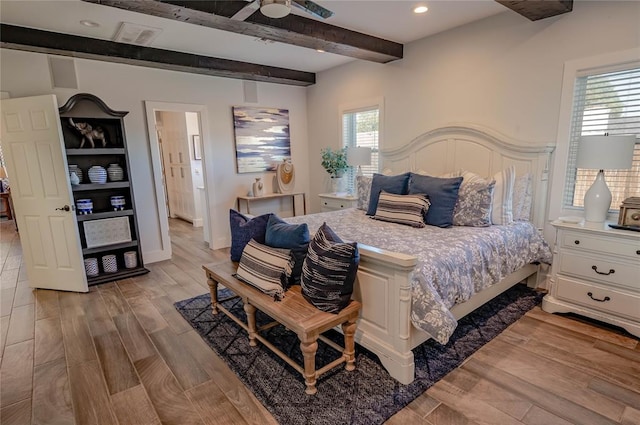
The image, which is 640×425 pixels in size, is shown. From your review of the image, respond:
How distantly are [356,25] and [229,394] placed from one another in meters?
3.44

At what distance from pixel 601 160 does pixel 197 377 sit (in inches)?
130

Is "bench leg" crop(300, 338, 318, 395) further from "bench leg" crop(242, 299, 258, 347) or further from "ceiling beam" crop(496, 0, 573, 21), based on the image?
"ceiling beam" crop(496, 0, 573, 21)

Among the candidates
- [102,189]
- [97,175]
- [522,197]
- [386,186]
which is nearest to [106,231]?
[102,189]

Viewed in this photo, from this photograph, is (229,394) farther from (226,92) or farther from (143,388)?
(226,92)

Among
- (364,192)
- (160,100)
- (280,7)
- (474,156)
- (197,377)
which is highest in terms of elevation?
(280,7)

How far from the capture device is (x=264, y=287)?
223cm

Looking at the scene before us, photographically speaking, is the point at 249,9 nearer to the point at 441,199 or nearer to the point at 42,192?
the point at 441,199

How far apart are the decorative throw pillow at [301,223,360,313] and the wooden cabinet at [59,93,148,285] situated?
2984 mm

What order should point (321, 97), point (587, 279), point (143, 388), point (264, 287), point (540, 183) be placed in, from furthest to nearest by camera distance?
point (321, 97) → point (540, 183) → point (587, 279) → point (264, 287) → point (143, 388)

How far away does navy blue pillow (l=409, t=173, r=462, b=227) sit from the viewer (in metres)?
2.97

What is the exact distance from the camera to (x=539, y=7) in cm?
269

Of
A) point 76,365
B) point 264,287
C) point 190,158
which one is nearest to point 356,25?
point 264,287

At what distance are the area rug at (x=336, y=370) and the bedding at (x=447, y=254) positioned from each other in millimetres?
387

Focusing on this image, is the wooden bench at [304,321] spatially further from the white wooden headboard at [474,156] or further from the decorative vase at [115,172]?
the decorative vase at [115,172]
